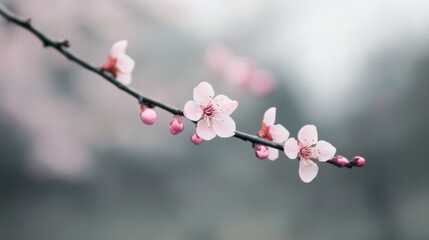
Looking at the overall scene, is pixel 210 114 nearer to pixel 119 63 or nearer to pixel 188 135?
pixel 119 63

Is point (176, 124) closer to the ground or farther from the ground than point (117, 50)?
closer to the ground

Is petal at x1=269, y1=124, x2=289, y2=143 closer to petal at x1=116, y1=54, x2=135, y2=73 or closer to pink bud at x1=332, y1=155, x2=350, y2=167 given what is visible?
pink bud at x1=332, y1=155, x2=350, y2=167

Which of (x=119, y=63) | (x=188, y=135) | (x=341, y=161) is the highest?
(x=188, y=135)

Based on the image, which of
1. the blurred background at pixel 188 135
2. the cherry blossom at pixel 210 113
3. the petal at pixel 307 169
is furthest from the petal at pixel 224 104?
the blurred background at pixel 188 135

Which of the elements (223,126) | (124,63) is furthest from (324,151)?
(124,63)

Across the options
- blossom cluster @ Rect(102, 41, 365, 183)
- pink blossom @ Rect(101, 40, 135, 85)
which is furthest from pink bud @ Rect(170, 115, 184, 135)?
pink blossom @ Rect(101, 40, 135, 85)

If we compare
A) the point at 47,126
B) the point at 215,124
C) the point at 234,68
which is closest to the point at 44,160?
the point at 47,126

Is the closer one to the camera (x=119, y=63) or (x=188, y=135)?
(x=119, y=63)
